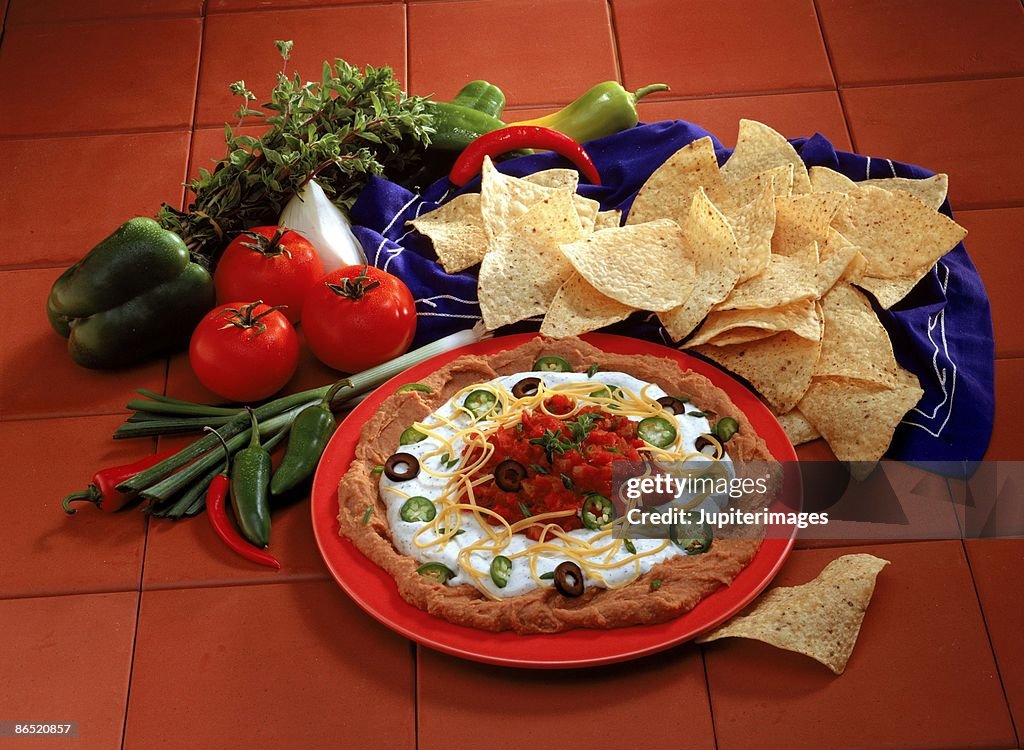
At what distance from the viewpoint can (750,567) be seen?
8.95ft

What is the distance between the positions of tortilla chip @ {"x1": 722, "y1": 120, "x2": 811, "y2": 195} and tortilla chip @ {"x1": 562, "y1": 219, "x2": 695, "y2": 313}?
0.38 m

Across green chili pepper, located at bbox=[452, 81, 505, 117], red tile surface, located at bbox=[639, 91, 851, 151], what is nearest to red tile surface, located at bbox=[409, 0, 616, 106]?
green chili pepper, located at bbox=[452, 81, 505, 117]

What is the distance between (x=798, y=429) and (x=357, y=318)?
3.93 feet

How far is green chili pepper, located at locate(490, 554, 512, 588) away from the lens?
2658 millimetres

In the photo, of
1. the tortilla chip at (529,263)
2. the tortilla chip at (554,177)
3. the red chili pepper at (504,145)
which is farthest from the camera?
the red chili pepper at (504,145)

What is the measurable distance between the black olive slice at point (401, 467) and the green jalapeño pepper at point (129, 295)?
88cm

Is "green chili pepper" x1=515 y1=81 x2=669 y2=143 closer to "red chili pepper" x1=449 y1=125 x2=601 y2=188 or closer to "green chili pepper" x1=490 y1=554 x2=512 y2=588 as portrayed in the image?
"red chili pepper" x1=449 y1=125 x2=601 y2=188

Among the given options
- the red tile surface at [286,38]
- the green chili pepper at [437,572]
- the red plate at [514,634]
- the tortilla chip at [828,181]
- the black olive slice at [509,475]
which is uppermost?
the red tile surface at [286,38]

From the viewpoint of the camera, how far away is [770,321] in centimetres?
311

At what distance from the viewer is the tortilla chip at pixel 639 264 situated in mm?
3189

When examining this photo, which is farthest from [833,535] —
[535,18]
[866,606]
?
[535,18]

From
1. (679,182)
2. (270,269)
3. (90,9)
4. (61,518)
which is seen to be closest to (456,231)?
(270,269)

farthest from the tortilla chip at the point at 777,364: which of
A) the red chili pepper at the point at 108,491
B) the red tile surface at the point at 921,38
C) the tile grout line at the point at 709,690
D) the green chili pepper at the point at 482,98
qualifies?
the red tile surface at the point at 921,38

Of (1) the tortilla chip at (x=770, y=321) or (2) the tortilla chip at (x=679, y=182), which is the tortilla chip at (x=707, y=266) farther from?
(2) the tortilla chip at (x=679, y=182)
